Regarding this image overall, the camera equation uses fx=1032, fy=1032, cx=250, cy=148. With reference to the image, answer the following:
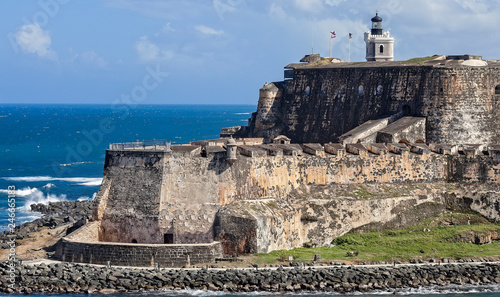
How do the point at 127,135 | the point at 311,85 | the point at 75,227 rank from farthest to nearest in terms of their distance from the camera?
1. the point at 127,135
2. the point at 311,85
3. the point at 75,227

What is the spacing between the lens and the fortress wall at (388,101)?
58.8 m

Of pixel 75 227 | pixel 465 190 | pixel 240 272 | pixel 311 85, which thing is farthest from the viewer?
pixel 311 85

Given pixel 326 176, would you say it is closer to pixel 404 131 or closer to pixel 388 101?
pixel 404 131

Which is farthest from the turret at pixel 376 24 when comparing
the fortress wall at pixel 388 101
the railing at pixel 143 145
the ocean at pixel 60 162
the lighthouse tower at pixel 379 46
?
the railing at pixel 143 145

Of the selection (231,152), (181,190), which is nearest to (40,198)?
(181,190)

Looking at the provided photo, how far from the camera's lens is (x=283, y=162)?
162 feet

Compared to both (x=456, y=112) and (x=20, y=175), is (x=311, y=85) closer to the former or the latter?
(x=456, y=112)

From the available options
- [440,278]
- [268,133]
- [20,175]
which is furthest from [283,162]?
[20,175]

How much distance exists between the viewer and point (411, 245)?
4791 centimetres

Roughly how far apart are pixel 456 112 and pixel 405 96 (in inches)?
159

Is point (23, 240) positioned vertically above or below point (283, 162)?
below

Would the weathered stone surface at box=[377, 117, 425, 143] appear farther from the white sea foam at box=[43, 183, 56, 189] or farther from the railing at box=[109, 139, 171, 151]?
the white sea foam at box=[43, 183, 56, 189]

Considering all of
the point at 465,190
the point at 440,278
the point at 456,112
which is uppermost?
the point at 456,112

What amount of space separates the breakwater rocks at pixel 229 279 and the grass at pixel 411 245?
1.75 m
